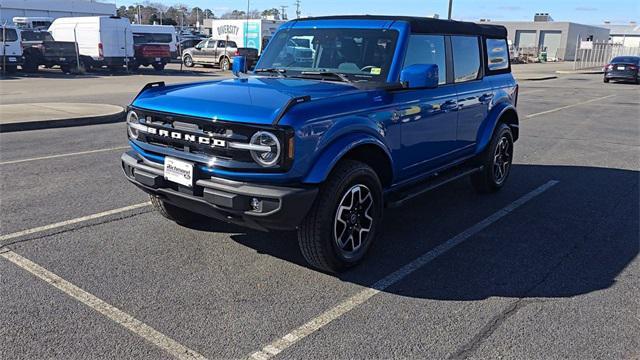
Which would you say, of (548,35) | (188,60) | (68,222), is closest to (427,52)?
(68,222)

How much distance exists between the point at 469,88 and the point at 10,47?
23580 mm

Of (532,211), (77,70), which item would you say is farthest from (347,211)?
(77,70)

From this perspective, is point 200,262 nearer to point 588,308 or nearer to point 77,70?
point 588,308

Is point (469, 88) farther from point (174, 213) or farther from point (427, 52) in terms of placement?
point (174, 213)

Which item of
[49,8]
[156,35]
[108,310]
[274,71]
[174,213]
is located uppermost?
[49,8]

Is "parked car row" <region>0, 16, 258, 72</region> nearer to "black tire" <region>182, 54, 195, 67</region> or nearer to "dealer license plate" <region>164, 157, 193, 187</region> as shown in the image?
"black tire" <region>182, 54, 195, 67</region>

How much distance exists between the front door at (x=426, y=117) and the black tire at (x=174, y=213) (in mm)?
2010

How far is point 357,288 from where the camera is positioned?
400cm

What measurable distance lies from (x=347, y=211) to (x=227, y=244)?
118 centimetres

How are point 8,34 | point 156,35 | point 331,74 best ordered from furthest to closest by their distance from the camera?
point 156,35
point 8,34
point 331,74

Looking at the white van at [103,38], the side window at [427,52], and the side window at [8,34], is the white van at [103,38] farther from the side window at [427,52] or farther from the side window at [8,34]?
the side window at [427,52]

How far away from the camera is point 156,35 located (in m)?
30.6

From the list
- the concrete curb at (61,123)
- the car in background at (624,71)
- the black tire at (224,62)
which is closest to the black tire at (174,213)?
the concrete curb at (61,123)

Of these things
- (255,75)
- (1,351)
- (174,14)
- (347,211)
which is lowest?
(1,351)
